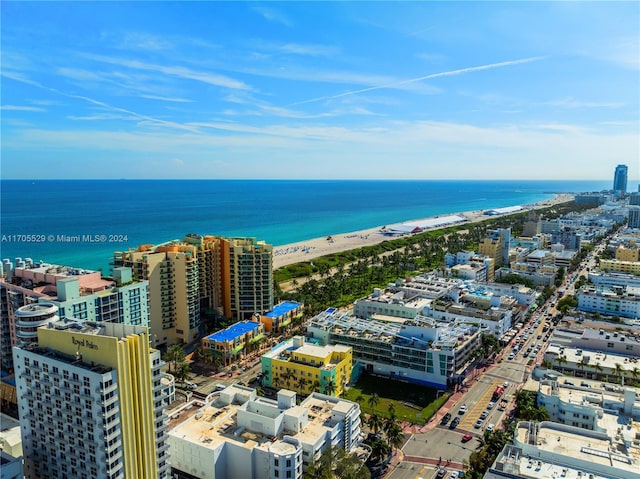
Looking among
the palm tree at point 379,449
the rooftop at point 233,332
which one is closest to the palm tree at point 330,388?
the palm tree at point 379,449

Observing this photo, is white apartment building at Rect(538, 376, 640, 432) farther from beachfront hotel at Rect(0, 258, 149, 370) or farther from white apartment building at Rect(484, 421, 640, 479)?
beachfront hotel at Rect(0, 258, 149, 370)

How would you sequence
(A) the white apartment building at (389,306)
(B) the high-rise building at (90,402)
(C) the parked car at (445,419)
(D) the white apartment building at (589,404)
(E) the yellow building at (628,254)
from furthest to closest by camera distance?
(E) the yellow building at (628,254) → (A) the white apartment building at (389,306) → (C) the parked car at (445,419) → (D) the white apartment building at (589,404) → (B) the high-rise building at (90,402)

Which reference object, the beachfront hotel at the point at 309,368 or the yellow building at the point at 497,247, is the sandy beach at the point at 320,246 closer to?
the yellow building at the point at 497,247

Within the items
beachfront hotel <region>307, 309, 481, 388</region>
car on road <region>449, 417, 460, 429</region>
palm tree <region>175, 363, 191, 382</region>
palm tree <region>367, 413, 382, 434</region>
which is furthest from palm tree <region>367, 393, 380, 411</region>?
palm tree <region>175, 363, 191, 382</region>

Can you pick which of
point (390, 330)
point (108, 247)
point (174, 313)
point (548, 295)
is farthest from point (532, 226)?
point (108, 247)

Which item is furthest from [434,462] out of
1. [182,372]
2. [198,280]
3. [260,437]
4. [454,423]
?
[198,280]

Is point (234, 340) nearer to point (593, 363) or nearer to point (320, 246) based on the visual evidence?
point (593, 363)
